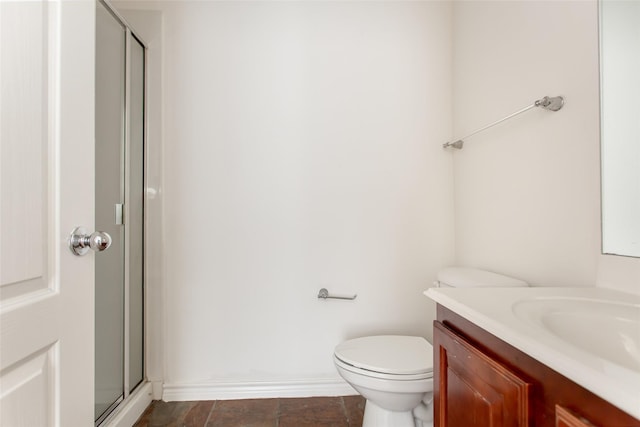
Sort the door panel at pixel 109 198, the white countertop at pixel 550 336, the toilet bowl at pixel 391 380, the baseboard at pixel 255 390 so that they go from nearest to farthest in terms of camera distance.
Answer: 1. the white countertop at pixel 550 336
2. the toilet bowl at pixel 391 380
3. the door panel at pixel 109 198
4. the baseboard at pixel 255 390

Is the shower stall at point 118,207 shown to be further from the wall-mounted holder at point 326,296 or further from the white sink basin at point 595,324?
the white sink basin at point 595,324

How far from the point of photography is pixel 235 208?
5.32 feet

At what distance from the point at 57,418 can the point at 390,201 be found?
1.51 meters

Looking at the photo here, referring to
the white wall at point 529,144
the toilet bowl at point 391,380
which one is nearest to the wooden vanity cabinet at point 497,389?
the toilet bowl at point 391,380

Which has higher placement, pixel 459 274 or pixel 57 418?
pixel 459 274

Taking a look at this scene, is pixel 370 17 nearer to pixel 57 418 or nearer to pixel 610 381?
pixel 610 381

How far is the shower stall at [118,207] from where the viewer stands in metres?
1.23

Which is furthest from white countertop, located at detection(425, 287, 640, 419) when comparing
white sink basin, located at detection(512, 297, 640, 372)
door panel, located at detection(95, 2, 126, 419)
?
door panel, located at detection(95, 2, 126, 419)

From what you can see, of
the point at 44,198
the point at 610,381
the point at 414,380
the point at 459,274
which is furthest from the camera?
the point at 459,274

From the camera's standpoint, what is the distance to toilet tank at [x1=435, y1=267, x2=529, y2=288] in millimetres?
1175

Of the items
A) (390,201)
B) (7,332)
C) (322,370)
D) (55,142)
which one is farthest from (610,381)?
(322,370)

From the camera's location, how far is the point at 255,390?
1.60m

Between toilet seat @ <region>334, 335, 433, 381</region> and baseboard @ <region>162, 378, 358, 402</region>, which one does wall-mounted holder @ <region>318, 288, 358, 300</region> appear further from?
baseboard @ <region>162, 378, 358, 402</region>

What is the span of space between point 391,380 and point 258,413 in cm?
78
